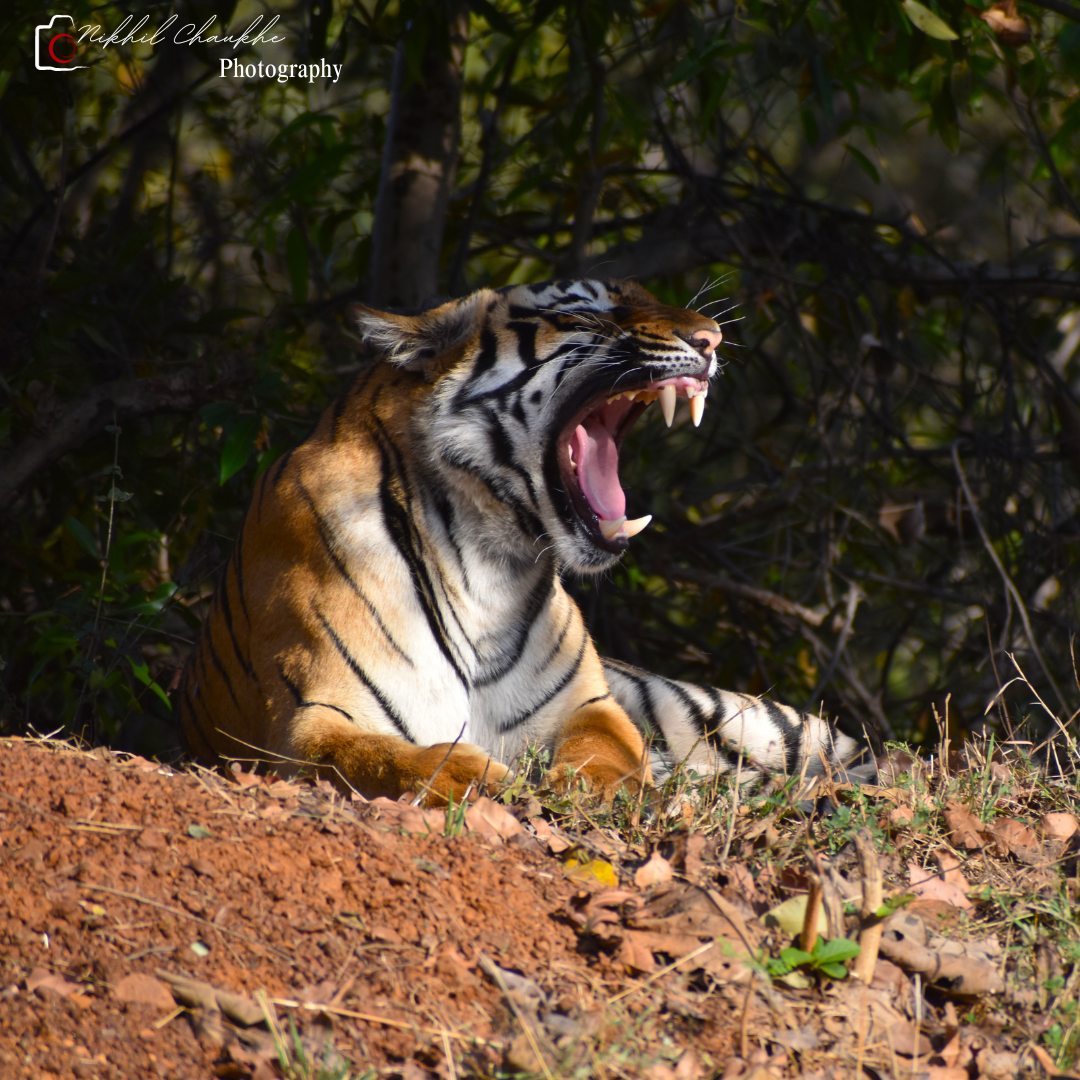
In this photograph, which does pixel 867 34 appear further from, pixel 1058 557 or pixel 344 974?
pixel 344 974

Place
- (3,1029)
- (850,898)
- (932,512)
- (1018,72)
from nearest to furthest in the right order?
(3,1029), (850,898), (1018,72), (932,512)

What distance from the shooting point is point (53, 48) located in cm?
427

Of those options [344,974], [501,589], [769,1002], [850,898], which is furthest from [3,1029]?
[501,589]

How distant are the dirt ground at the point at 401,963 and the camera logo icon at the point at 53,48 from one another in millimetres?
3198

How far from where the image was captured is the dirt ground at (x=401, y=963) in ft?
4.89

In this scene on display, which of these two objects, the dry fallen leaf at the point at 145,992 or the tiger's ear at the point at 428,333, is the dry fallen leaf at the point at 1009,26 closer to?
the tiger's ear at the point at 428,333

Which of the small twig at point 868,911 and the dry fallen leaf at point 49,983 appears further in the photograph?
the small twig at point 868,911

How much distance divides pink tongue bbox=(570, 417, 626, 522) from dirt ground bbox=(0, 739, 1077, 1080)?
4.29ft

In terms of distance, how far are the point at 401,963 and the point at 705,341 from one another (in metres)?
1.94

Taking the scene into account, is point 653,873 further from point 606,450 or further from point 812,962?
point 606,450

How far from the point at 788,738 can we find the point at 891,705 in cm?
223

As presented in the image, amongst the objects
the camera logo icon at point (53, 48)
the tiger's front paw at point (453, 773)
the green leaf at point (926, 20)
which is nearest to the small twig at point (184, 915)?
the tiger's front paw at point (453, 773)

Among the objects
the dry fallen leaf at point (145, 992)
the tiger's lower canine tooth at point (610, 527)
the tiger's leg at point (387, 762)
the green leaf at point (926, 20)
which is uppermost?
the green leaf at point (926, 20)

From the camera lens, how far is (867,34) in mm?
3508
